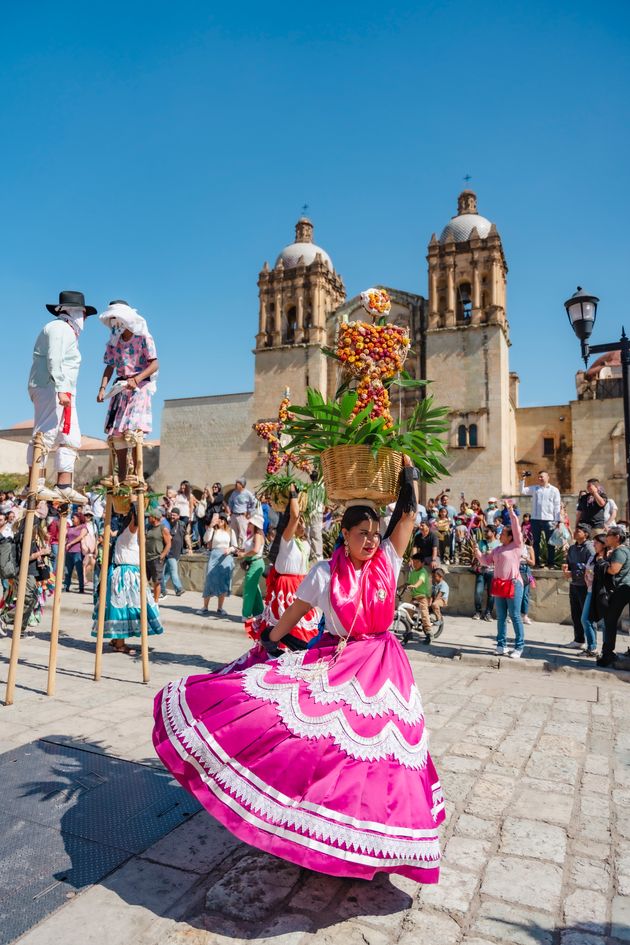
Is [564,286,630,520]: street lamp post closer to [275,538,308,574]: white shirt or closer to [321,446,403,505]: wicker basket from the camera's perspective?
[275,538,308,574]: white shirt

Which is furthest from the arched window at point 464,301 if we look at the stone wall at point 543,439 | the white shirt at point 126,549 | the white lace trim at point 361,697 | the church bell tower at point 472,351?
the white lace trim at point 361,697

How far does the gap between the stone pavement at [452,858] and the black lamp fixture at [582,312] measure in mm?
5410

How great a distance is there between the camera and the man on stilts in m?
6.39

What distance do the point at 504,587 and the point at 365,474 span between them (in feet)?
19.9

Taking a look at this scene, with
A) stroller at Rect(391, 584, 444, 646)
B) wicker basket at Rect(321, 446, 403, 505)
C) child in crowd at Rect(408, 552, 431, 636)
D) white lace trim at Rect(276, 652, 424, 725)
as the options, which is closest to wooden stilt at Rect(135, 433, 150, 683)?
wicker basket at Rect(321, 446, 403, 505)

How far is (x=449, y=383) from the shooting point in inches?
1407

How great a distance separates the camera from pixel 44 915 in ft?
9.28

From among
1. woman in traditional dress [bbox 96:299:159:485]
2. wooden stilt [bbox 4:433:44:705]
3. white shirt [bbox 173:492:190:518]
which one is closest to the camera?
wooden stilt [bbox 4:433:44:705]

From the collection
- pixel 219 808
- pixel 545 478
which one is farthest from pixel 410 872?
pixel 545 478

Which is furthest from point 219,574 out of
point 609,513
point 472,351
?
point 472,351

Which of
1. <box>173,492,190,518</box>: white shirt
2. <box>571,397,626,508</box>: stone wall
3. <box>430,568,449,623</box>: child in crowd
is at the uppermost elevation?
<box>571,397,626,508</box>: stone wall

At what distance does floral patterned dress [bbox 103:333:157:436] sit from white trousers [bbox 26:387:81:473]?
1.53 ft

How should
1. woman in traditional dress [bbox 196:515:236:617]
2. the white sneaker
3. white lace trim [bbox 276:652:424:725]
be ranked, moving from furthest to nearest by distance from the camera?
1. woman in traditional dress [bbox 196:515:236:617]
2. the white sneaker
3. white lace trim [bbox 276:652:424:725]

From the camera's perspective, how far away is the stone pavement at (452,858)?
9.18 feet
